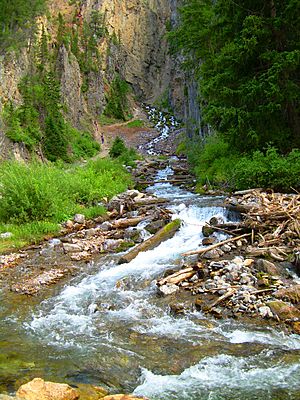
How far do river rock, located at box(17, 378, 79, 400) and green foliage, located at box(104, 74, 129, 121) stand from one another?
53.2m

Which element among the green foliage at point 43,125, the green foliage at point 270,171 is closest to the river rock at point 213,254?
the green foliage at point 270,171

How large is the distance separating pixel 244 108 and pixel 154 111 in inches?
2031

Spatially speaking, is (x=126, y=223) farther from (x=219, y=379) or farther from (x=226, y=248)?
(x=219, y=379)

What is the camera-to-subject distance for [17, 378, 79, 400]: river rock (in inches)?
148

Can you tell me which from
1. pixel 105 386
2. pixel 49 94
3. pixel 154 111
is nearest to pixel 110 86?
pixel 154 111

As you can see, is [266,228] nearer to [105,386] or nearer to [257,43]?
[105,386]

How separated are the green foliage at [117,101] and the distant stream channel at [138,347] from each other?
49.8 metres

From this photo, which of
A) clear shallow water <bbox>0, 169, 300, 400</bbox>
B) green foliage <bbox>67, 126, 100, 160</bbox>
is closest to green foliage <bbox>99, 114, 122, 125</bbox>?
green foliage <bbox>67, 126, 100, 160</bbox>

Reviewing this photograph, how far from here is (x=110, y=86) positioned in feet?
195

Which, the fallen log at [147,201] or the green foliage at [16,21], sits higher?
the green foliage at [16,21]

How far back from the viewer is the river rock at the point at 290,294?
6.34 meters

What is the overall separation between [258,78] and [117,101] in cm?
4511

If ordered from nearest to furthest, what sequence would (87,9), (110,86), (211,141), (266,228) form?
(266,228) < (211,141) < (110,86) < (87,9)

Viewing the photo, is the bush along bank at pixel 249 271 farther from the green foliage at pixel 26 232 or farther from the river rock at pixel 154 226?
the green foliage at pixel 26 232
